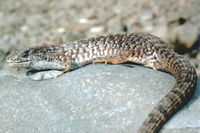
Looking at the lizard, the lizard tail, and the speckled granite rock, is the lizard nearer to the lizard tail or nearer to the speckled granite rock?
the lizard tail

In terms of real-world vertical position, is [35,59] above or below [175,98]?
below

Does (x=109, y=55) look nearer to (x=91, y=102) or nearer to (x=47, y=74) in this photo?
(x=47, y=74)

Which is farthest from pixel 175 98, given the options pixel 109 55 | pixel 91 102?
pixel 109 55

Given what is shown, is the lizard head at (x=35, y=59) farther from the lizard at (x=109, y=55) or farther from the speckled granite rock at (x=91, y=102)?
the speckled granite rock at (x=91, y=102)

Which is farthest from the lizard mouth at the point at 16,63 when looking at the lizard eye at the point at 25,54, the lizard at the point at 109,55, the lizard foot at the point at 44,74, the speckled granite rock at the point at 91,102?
the speckled granite rock at the point at 91,102

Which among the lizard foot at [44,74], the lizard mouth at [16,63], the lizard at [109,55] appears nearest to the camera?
the lizard at [109,55]

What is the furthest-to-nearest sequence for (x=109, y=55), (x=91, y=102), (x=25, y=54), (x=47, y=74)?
1. (x=109, y=55)
2. (x=25, y=54)
3. (x=47, y=74)
4. (x=91, y=102)

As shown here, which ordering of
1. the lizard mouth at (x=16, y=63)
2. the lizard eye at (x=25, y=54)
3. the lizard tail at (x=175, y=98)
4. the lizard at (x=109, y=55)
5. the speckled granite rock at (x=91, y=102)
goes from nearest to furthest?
1. the lizard tail at (x=175, y=98)
2. the speckled granite rock at (x=91, y=102)
3. the lizard at (x=109, y=55)
4. the lizard mouth at (x=16, y=63)
5. the lizard eye at (x=25, y=54)
